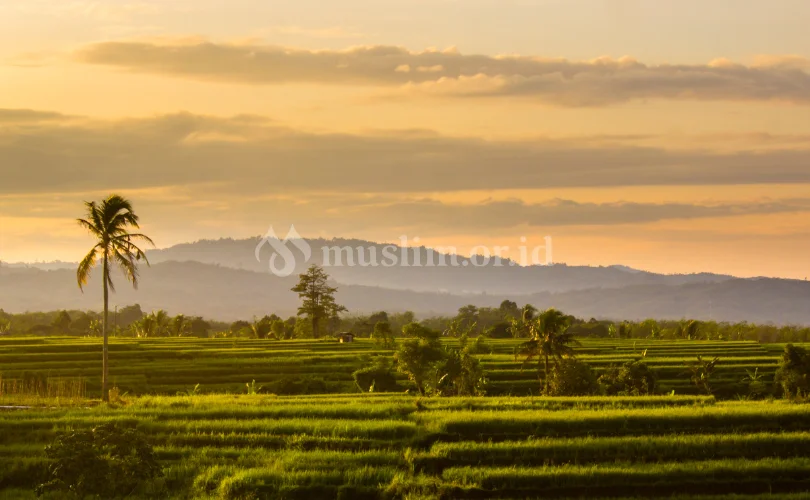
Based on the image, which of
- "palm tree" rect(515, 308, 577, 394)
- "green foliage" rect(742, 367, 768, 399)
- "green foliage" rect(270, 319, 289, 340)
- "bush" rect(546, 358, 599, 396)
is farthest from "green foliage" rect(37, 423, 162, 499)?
"green foliage" rect(270, 319, 289, 340)

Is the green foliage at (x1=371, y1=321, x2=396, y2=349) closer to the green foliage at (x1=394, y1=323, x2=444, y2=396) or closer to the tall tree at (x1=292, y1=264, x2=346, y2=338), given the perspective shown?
the tall tree at (x1=292, y1=264, x2=346, y2=338)

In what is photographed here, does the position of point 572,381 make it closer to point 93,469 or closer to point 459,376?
point 459,376

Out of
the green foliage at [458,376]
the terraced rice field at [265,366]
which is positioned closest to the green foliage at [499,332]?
the terraced rice field at [265,366]

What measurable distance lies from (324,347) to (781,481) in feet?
227

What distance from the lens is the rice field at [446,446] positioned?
1089 inches

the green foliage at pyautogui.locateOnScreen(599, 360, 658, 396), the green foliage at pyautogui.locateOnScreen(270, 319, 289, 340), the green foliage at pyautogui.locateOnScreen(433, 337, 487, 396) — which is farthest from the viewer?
the green foliage at pyautogui.locateOnScreen(270, 319, 289, 340)

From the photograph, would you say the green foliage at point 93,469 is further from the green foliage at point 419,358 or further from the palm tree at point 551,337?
the palm tree at point 551,337

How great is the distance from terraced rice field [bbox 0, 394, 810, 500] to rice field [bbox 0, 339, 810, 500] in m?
0.05

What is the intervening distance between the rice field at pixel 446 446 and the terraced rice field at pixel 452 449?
0.17 ft

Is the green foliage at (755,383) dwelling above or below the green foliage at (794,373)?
below

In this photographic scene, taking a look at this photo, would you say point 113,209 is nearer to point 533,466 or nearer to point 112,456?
point 112,456

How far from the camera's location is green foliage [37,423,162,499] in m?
27.9

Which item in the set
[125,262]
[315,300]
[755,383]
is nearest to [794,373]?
[755,383]

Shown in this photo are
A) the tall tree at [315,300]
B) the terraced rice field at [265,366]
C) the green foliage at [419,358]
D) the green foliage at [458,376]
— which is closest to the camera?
the green foliage at [419,358]
